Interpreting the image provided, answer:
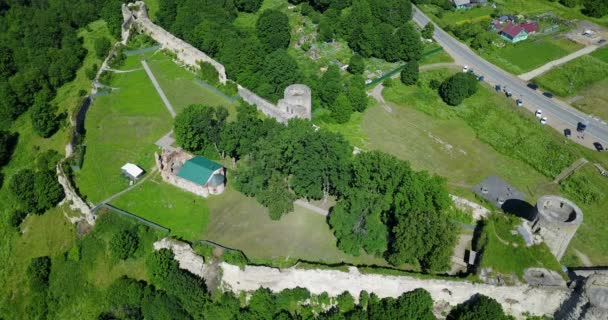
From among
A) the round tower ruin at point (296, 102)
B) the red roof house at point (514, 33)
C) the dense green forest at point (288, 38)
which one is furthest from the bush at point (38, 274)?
the red roof house at point (514, 33)

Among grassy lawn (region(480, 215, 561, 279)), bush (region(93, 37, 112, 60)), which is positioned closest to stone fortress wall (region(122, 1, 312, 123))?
bush (region(93, 37, 112, 60))

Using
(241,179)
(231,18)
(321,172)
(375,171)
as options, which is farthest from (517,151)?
(231,18)

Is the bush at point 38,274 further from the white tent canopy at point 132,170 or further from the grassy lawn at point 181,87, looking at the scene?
the grassy lawn at point 181,87

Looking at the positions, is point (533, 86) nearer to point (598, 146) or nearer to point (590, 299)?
point (598, 146)

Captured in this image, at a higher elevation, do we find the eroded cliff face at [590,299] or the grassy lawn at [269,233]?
the eroded cliff face at [590,299]

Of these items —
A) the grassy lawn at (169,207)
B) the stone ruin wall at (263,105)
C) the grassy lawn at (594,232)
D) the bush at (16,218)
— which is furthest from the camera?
the stone ruin wall at (263,105)

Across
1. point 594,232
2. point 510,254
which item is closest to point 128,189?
point 510,254
